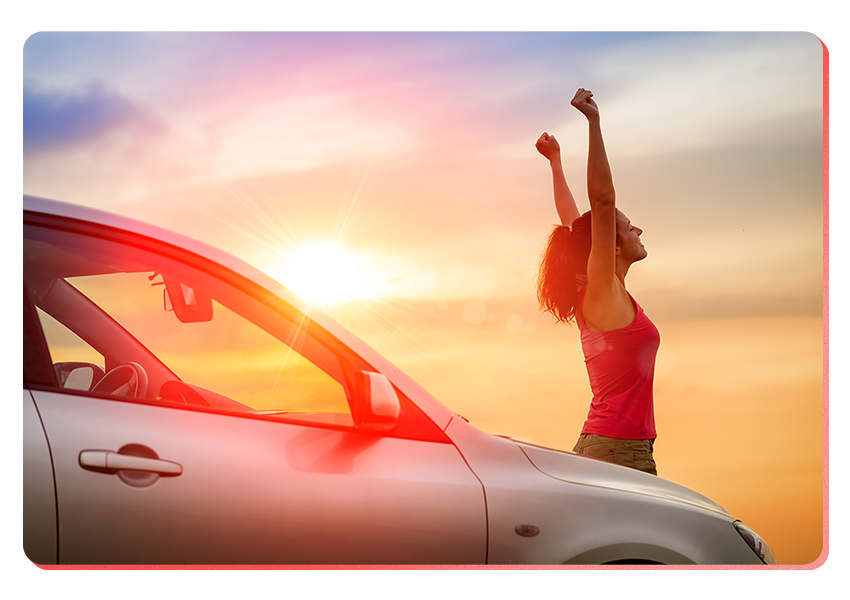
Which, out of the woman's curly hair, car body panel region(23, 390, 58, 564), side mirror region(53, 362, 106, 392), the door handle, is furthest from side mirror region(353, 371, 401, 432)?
the woman's curly hair

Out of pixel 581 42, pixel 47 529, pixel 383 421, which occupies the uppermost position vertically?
pixel 581 42

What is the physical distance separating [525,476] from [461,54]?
6.90 feet

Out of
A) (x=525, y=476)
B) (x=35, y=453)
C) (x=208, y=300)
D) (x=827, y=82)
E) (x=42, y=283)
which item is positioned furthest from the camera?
(x=827, y=82)

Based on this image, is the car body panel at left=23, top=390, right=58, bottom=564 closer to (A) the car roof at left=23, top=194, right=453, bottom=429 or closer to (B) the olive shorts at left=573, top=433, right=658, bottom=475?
(A) the car roof at left=23, top=194, right=453, bottom=429

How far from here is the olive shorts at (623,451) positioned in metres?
2.61

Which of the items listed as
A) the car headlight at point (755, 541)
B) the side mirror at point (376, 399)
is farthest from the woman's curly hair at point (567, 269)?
the side mirror at point (376, 399)

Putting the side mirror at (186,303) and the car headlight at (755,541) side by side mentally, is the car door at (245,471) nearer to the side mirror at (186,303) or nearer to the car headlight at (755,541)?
the side mirror at (186,303)

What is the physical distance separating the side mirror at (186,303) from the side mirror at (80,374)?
359 millimetres

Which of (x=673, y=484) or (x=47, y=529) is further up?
(x=673, y=484)

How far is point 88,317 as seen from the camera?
269cm

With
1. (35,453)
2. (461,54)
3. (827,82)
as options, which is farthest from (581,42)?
(35,453)

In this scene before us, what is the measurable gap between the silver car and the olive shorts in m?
0.43

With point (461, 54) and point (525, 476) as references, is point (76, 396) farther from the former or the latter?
point (461, 54)

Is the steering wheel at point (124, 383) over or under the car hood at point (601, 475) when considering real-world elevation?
over
